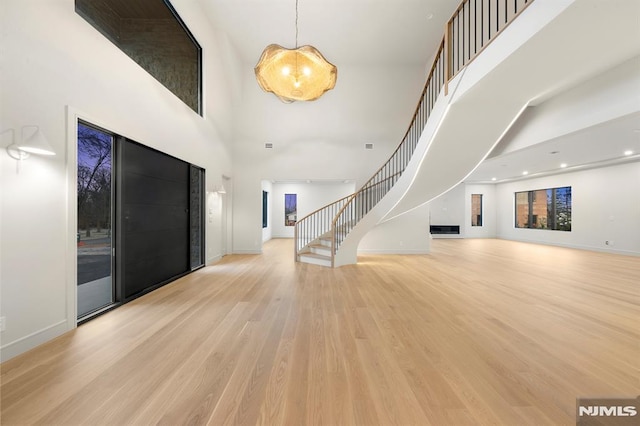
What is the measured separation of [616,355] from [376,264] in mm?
4386

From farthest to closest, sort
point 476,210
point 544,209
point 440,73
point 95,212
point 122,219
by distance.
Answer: point 476,210, point 544,209, point 440,73, point 122,219, point 95,212

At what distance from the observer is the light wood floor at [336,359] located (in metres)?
1.66

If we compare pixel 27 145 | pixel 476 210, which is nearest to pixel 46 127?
pixel 27 145

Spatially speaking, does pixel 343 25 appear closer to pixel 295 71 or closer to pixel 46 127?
pixel 295 71

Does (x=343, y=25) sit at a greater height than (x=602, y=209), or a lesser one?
greater

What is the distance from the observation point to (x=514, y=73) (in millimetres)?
2791

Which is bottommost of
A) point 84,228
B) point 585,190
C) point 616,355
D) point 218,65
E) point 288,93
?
point 616,355

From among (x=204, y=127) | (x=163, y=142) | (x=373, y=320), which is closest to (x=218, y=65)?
(x=204, y=127)

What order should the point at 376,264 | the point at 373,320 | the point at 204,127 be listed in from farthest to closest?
the point at 376,264, the point at 204,127, the point at 373,320

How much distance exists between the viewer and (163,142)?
4461mm

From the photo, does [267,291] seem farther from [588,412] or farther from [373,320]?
[588,412]

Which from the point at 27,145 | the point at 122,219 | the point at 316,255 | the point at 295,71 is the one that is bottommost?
the point at 316,255

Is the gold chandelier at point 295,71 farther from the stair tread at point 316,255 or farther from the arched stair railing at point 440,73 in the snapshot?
the stair tread at point 316,255

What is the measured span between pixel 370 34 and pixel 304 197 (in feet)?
24.5
